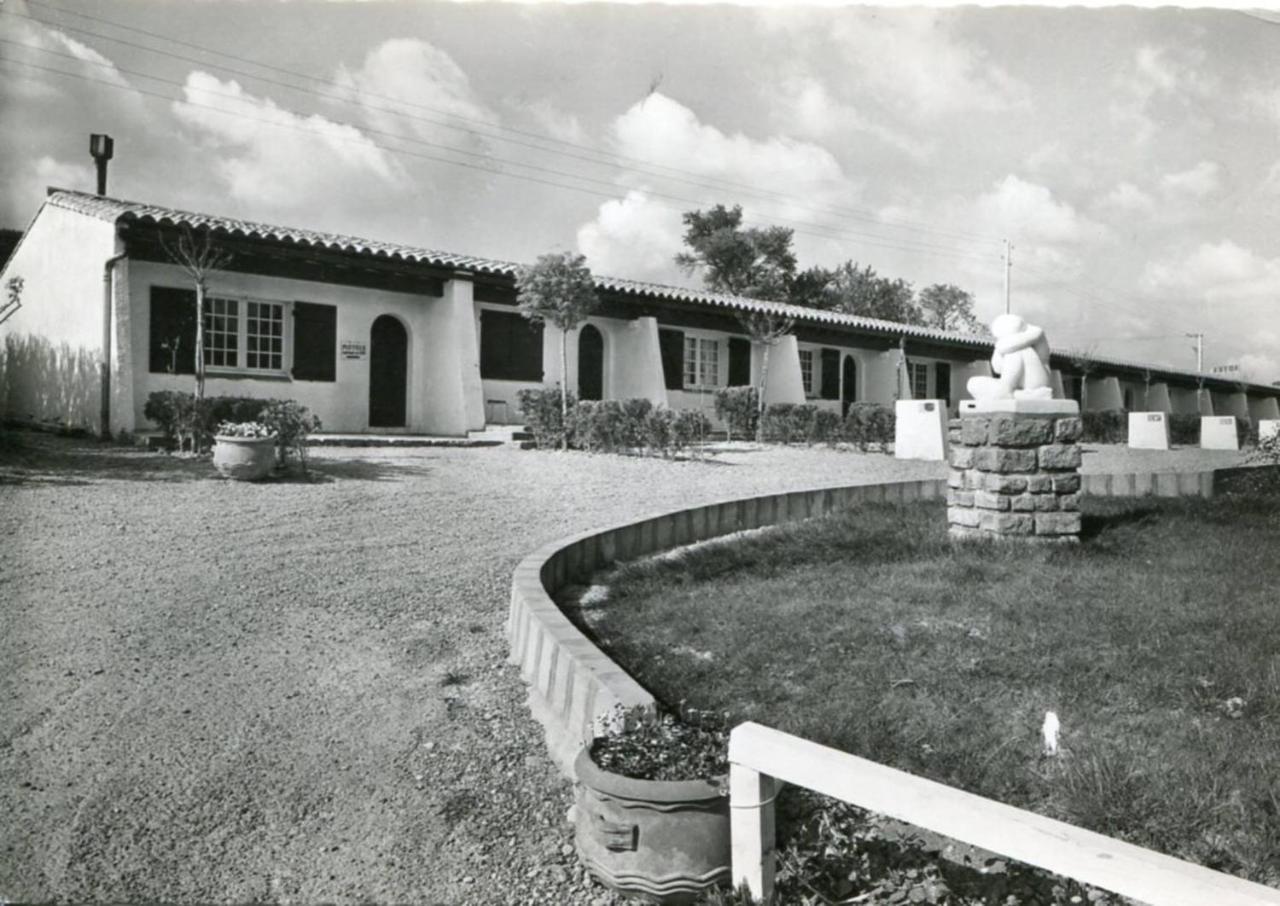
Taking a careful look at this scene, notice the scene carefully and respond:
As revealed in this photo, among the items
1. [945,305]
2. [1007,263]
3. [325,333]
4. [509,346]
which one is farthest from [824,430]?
[945,305]

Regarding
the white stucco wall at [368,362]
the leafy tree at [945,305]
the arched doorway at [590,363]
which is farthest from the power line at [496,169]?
the leafy tree at [945,305]

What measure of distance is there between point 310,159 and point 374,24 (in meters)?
1.05

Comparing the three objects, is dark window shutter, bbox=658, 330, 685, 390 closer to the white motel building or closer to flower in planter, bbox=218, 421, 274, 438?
the white motel building

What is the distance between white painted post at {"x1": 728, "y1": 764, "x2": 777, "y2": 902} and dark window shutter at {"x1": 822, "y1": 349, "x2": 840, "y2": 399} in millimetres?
19494

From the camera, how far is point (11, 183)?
106 inches

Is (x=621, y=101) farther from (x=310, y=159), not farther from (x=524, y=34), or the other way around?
(x=310, y=159)

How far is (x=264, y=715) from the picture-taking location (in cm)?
292

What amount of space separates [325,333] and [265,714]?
11.0 metres

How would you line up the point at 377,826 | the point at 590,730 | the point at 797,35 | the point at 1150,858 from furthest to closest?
the point at 797,35
the point at 590,730
the point at 377,826
the point at 1150,858

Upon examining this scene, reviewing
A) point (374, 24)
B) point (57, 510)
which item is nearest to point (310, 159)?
point (374, 24)

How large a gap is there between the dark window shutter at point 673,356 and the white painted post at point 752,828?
15.1 meters

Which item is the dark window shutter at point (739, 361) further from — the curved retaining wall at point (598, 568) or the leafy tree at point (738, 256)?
the curved retaining wall at point (598, 568)

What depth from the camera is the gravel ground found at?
211 cm

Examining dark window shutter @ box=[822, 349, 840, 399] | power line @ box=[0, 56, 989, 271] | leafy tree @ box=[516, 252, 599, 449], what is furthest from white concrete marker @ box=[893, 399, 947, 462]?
power line @ box=[0, 56, 989, 271]
